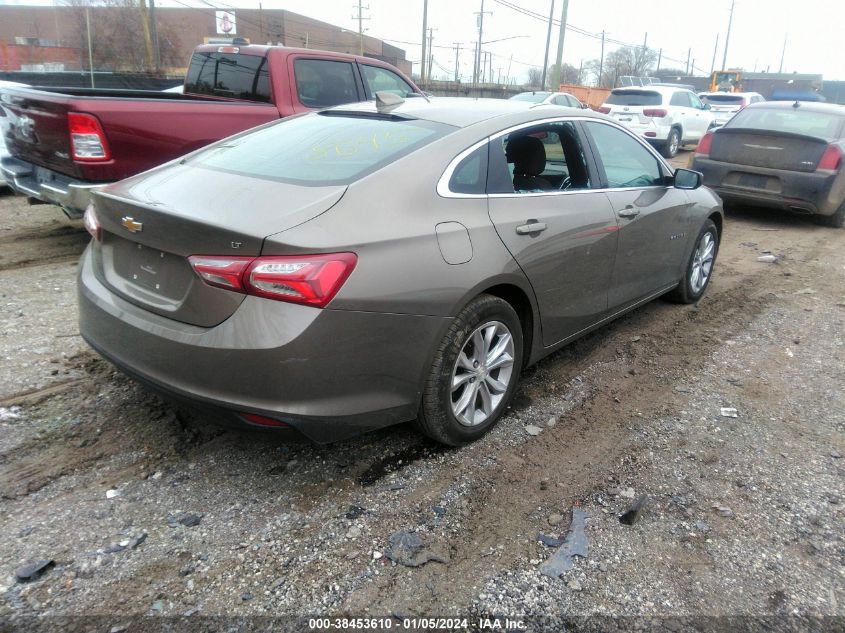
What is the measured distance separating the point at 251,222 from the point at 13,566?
152 centimetres

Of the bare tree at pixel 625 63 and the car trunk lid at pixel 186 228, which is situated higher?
the bare tree at pixel 625 63

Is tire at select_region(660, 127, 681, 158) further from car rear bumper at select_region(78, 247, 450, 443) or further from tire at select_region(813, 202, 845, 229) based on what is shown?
car rear bumper at select_region(78, 247, 450, 443)

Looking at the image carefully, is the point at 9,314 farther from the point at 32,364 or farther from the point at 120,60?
the point at 120,60

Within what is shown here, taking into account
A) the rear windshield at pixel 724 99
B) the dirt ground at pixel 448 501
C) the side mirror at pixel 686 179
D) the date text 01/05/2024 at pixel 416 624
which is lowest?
the date text 01/05/2024 at pixel 416 624

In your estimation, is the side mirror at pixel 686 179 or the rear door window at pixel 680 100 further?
the rear door window at pixel 680 100

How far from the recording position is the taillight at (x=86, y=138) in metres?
5.04

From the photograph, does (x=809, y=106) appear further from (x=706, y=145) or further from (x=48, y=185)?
(x=48, y=185)

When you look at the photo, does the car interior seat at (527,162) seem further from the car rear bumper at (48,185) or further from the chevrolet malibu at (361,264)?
the car rear bumper at (48,185)

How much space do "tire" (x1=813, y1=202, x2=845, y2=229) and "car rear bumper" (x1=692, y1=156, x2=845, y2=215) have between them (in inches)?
8.8

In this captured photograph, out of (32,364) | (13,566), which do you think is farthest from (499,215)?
(32,364)

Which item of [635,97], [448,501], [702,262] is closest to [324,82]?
[702,262]

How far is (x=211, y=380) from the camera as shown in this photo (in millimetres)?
2488

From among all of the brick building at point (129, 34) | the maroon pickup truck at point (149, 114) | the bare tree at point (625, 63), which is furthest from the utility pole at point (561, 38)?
the bare tree at point (625, 63)

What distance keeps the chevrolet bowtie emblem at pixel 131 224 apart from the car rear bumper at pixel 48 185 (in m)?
2.19
